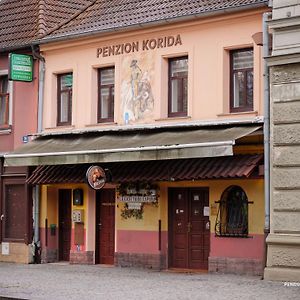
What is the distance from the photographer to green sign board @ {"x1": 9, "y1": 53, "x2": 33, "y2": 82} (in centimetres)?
2239

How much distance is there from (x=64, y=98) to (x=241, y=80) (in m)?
6.05

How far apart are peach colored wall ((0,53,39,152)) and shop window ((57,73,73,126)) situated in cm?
69

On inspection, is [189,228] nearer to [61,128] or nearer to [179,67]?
[179,67]

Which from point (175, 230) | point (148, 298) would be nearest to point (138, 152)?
point (175, 230)

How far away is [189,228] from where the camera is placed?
20.3 meters

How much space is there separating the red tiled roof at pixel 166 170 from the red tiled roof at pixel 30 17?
4003 mm

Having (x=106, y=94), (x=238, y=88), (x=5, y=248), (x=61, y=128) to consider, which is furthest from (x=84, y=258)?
(x=238, y=88)

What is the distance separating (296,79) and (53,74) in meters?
8.57

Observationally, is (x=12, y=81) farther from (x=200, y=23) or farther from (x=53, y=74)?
(x=200, y=23)

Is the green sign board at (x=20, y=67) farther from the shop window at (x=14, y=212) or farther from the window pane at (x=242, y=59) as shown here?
the window pane at (x=242, y=59)

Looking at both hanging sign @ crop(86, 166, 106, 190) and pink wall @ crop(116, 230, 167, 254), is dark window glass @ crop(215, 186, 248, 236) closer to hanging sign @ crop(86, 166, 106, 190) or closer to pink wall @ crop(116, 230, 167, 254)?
pink wall @ crop(116, 230, 167, 254)

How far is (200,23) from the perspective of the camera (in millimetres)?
19641

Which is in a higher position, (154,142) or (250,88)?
(250,88)

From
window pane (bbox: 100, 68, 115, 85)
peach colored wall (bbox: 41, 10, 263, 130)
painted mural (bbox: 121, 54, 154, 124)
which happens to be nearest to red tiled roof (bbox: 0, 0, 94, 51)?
peach colored wall (bbox: 41, 10, 263, 130)
